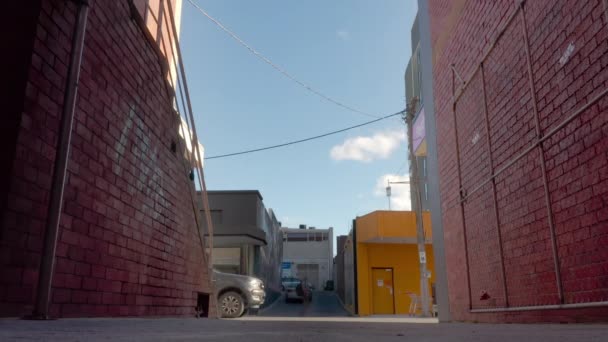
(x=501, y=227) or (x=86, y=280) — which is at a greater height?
(x=501, y=227)

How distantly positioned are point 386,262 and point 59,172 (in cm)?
1930

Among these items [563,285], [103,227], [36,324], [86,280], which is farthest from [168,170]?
[563,285]

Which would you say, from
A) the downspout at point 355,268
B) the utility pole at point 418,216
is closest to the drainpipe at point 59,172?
the utility pole at point 418,216

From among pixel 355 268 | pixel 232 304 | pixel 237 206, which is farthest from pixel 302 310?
pixel 232 304

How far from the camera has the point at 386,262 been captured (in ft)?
69.8

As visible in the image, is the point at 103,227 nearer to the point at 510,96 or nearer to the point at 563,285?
the point at 563,285

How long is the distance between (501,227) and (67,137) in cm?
423

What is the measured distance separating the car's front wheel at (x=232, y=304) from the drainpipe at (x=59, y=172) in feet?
32.6


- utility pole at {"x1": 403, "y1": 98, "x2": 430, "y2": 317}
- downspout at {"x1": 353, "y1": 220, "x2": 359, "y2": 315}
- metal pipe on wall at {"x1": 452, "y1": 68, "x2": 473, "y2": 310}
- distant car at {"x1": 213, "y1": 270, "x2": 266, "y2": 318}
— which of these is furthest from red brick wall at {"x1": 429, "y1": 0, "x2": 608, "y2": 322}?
downspout at {"x1": 353, "y1": 220, "x2": 359, "y2": 315}

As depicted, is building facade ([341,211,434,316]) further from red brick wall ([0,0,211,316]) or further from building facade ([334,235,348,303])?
red brick wall ([0,0,211,316])

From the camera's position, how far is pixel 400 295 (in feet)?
68.2

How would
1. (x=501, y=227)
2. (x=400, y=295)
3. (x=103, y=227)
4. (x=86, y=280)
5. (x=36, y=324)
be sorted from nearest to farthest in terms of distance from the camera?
(x=36, y=324) → (x=86, y=280) → (x=103, y=227) → (x=501, y=227) → (x=400, y=295)

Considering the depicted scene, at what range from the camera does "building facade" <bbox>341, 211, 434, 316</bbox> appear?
19.8 metres

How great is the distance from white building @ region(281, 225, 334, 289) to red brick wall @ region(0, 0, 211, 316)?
4476 cm
